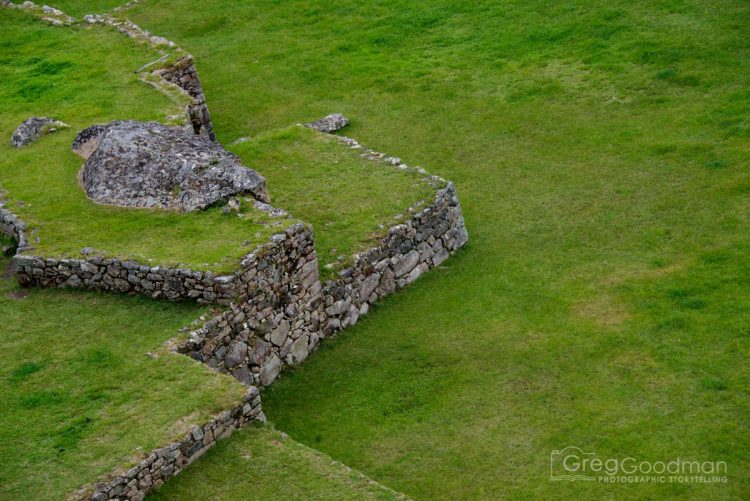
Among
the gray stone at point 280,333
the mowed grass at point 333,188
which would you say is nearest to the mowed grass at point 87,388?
the gray stone at point 280,333

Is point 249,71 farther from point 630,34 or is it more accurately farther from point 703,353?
point 703,353

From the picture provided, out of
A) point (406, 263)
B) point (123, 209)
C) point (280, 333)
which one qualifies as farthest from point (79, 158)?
point (406, 263)

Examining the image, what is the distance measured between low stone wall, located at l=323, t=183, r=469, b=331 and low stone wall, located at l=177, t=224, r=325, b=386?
0.60 meters

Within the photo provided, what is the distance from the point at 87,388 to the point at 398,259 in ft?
25.2

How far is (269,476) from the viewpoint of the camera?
669 inches

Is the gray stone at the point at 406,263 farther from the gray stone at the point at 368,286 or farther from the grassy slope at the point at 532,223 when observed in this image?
the gray stone at the point at 368,286

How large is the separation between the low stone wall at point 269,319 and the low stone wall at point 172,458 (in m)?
2.02

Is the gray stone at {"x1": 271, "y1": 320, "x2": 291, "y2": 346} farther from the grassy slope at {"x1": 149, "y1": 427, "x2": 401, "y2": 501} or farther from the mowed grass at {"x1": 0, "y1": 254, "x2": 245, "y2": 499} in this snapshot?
the grassy slope at {"x1": 149, "y1": 427, "x2": 401, "y2": 501}

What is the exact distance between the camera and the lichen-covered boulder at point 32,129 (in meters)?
28.1

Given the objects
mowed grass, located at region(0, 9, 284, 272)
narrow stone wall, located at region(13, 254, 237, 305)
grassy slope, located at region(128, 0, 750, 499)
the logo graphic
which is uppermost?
mowed grass, located at region(0, 9, 284, 272)

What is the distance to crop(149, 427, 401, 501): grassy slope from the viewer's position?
54.4ft

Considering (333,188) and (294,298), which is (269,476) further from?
(333,188)

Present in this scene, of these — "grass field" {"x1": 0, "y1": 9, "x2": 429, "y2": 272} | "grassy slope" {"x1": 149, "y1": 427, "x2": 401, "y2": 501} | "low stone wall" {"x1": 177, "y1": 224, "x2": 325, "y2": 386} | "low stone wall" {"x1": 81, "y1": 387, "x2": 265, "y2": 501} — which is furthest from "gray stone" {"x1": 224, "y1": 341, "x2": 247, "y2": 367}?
"grassy slope" {"x1": 149, "y1": 427, "x2": 401, "y2": 501}

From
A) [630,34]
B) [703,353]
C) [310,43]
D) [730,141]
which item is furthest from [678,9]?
[703,353]
